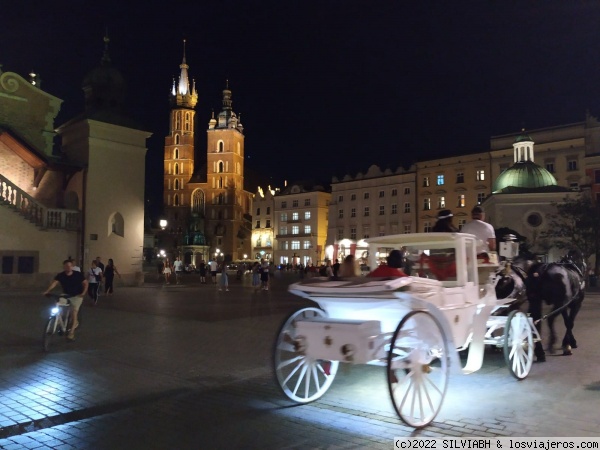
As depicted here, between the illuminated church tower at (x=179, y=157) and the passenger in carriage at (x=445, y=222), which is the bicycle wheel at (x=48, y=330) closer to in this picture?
the passenger in carriage at (x=445, y=222)

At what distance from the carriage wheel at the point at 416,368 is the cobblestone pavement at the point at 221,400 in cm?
21

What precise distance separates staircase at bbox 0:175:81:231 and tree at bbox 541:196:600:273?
111 ft

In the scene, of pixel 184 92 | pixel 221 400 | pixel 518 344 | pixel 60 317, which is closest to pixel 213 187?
pixel 184 92

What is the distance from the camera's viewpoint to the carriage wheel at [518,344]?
7.94m

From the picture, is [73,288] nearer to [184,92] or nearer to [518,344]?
[518,344]

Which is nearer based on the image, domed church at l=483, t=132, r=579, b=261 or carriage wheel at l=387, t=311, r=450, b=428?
carriage wheel at l=387, t=311, r=450, b=428

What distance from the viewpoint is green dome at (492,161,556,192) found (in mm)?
46594

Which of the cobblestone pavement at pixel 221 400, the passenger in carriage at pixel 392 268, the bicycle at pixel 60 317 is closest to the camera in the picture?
the cobblestone pavement at pixel 221 400

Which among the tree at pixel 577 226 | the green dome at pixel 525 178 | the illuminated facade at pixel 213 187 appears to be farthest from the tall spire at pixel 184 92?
the tree at pixel 577 226

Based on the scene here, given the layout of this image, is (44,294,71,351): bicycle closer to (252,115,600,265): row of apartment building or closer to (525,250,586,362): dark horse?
(525,250,586,362): dark horse

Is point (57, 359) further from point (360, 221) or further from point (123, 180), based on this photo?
point (360, 221)

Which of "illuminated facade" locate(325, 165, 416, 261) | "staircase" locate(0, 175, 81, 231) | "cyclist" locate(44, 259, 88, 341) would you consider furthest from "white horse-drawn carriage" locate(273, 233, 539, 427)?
"illuminated facade" locate(325, 165, 416, 261)

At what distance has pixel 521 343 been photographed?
8203mm

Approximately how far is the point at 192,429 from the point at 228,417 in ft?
1.83
